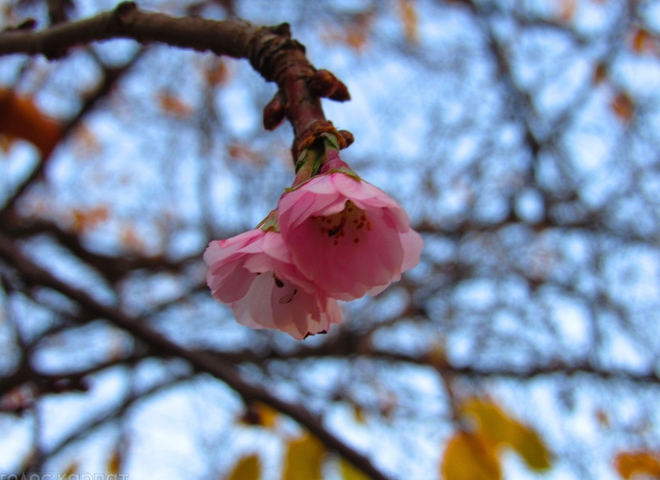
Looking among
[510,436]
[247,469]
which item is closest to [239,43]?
[510,436]

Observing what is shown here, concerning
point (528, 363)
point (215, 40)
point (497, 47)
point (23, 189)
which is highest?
point (497, 47)

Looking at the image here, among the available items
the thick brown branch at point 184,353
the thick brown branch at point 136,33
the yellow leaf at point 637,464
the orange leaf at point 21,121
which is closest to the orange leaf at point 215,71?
the orange leaf at point 21,121

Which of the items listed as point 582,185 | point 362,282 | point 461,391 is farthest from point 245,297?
point 582,185

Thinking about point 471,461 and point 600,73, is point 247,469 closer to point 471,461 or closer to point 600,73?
point 471,461

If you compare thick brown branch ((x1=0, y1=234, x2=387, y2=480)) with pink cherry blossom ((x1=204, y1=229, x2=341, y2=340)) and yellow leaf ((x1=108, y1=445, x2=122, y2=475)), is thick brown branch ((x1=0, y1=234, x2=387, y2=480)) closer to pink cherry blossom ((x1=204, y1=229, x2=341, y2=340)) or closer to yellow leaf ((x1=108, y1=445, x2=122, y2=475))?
pink cherry blossom ((x1=204, y1=229, x2=341, y2=340))

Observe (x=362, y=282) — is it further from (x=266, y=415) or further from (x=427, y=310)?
(x=427, y=310)

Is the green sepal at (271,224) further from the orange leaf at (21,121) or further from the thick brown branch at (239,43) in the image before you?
the orange leaf at (21,121)
